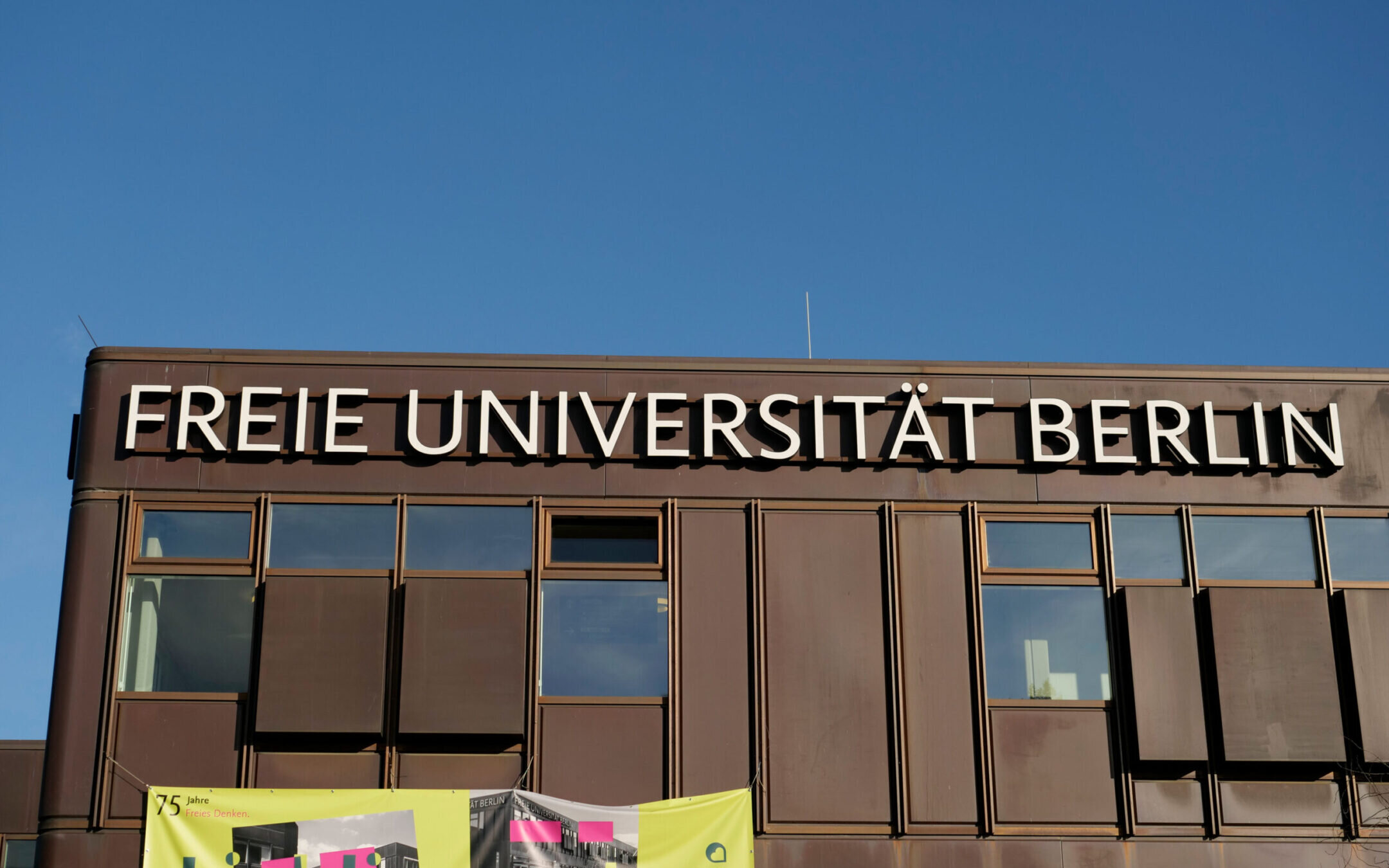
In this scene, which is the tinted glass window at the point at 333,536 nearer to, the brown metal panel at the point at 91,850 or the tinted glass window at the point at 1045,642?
the brown metal panel at the point at 91,850

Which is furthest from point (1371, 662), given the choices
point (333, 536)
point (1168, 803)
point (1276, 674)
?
point (333, 536)

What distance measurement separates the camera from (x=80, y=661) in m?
18.0

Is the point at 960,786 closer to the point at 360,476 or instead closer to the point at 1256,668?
the point at 1256,668

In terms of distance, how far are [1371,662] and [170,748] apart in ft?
46.5

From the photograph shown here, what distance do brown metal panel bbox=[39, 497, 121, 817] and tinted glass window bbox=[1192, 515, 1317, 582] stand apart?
43.7 ft

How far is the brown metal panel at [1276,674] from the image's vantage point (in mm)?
18031

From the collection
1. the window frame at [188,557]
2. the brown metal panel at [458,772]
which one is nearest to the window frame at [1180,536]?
the brown metal panel at [458,772]

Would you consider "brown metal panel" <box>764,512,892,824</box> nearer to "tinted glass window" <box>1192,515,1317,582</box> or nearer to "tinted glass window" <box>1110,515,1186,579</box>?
"tinted glass window" <box>1110,515,1186,579</box>

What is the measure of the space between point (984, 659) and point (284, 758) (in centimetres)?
833

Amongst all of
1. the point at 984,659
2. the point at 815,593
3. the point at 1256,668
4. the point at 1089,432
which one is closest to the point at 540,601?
the point at 815,593

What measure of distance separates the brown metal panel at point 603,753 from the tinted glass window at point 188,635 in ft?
12.1

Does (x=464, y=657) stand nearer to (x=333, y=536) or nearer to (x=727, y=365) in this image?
(x=333, y=536)

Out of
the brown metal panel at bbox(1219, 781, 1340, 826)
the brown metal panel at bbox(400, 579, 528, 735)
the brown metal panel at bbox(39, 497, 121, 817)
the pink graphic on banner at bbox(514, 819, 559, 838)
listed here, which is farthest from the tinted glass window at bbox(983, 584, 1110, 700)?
the brown metal panel at bbox(39, 497, 121, 817)

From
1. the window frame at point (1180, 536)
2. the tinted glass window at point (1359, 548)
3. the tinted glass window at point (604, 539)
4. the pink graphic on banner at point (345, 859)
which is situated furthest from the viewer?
the tinted glass window at point (1359, 548)
